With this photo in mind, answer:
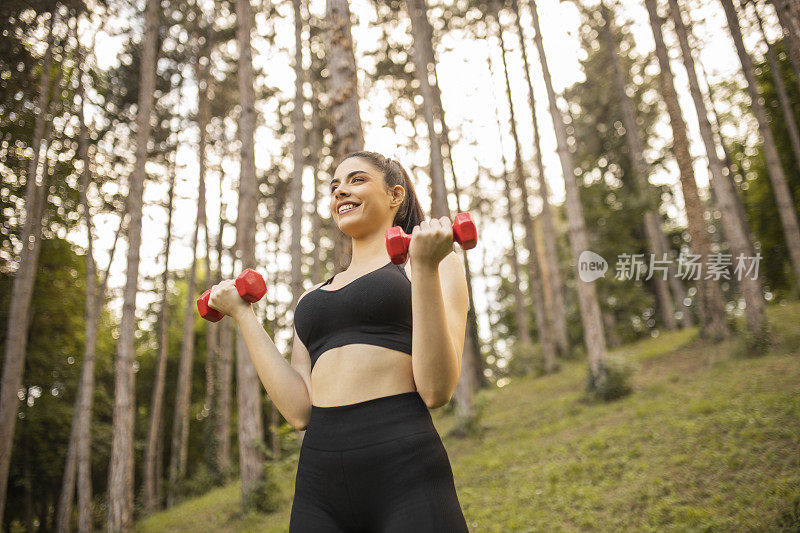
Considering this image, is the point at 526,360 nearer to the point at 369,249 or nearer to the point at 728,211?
the point at 728,211

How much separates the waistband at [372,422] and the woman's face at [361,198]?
24.6 inches

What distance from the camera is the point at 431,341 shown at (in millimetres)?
1391

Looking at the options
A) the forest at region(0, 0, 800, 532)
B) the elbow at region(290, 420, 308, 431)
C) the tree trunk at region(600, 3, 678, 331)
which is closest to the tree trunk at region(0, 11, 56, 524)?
the forest at region(0, 0, 800, 532)

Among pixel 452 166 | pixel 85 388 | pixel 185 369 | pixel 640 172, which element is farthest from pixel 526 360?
pixel 85 388

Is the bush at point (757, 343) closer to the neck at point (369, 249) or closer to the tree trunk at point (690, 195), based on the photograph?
the tree trunk at point (690, 195)

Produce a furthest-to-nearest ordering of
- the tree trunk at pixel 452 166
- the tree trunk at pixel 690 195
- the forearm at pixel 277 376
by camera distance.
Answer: the tree trunk at pixel 452 166 < the tree trunk at pixel 690 195 < the forearm at pixel 277 376

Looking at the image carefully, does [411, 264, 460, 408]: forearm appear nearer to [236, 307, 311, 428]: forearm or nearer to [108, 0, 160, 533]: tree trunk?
[236, 307, 311, 428]: forearm

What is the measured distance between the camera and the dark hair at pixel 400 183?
1.94 meters

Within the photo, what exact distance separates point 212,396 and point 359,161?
15901mm

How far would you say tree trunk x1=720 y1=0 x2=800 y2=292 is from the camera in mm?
10961

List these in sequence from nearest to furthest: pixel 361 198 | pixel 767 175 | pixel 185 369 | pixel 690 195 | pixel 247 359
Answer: pixel 361 198
pixel 247 359
pixel 690 195
pixel 185 369
pixel 767 175

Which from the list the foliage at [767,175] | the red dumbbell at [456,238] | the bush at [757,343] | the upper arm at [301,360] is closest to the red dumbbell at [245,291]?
the upper arm at [301,360]

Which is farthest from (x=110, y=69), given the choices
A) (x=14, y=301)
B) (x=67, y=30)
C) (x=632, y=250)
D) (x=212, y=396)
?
(x=632, y=250)

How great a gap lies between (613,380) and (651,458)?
10.6 ft
